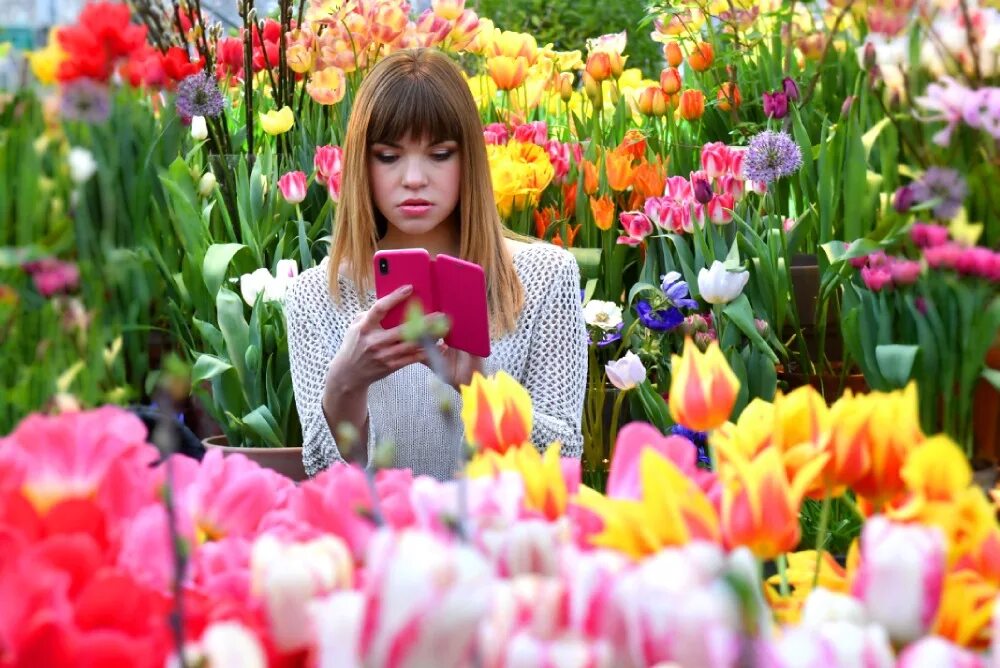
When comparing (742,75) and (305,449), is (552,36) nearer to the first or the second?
(742,75)

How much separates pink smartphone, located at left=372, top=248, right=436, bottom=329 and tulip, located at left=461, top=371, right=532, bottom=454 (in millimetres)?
1045

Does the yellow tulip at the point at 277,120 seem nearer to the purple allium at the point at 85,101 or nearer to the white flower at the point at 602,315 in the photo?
the white flower at the point at 602,315

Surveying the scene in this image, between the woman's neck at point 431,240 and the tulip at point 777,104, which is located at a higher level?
the tulip at point 777,104

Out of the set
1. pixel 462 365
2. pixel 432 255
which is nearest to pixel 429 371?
pixel 432 255

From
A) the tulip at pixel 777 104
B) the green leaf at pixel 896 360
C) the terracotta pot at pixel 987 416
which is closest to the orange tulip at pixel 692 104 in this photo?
the tulip at pixel 777 104

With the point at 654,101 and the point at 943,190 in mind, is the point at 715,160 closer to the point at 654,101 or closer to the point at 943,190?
Answer: the point at 654,101

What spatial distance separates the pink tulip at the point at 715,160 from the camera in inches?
104

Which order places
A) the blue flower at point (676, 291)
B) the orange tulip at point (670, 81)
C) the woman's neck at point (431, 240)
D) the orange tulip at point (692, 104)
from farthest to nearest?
the orange tulip at point (670, 81) < the orange tulip at point (692, 104) < the blue flower at point (676, 291) < the woman's neck at point (431, 240)

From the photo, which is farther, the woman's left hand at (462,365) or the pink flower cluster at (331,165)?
the pink flower cluster at (331,165)

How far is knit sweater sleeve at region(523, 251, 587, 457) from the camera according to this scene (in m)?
2.30

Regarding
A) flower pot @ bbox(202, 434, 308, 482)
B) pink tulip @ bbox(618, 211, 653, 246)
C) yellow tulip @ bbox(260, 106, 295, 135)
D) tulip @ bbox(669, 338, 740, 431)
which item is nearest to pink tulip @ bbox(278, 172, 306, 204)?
yellow tulip @ bbox(260, 106, 295, 135)

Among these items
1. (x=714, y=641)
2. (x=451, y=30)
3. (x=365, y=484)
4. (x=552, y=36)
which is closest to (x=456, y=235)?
(x=451, y=30)

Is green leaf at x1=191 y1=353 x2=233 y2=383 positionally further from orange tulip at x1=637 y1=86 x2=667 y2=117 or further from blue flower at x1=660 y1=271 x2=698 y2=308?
orange tulip at x1=637 y1=86 x2=667 y2=117

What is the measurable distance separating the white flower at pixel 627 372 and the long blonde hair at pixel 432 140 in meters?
0.21
